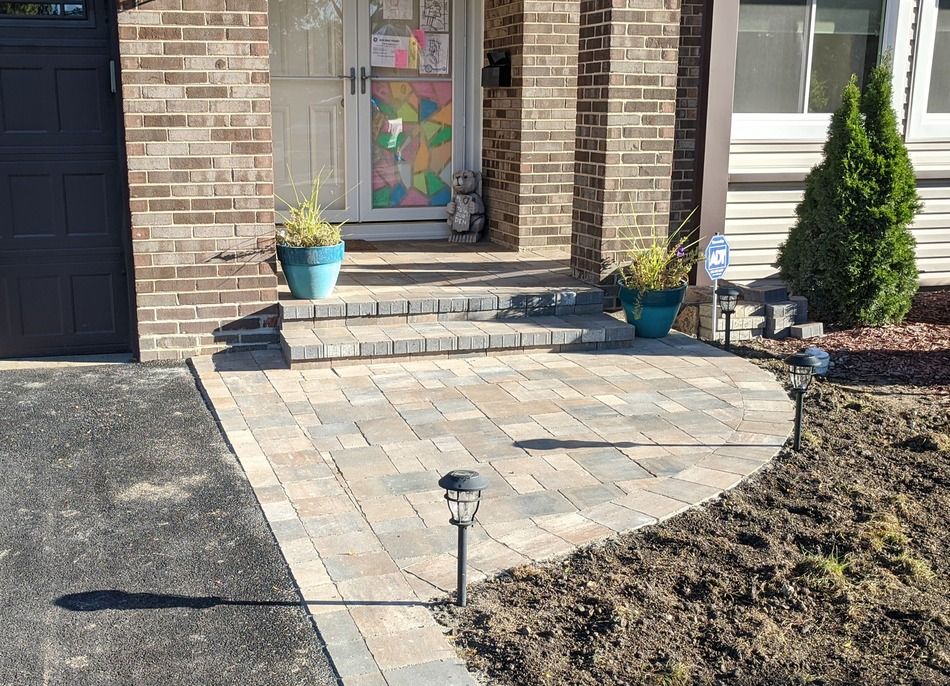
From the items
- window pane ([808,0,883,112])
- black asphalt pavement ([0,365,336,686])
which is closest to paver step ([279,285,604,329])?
black asphalt pavement ([0,365,336,686])

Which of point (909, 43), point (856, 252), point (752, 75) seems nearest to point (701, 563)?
point (856, 252)

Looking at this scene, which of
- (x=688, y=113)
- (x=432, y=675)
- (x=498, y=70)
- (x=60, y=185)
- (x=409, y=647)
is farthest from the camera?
(x=498, y=70)

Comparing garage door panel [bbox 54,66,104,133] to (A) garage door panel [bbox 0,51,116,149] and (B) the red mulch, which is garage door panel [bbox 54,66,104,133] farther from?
(B) the red mulch

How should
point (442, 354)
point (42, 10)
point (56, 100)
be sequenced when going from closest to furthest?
point (42, 10) < point (56, 100) < point (442, 354)

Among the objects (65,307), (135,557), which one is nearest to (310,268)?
(65,307)

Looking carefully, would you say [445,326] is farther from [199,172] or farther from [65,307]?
[65,307]

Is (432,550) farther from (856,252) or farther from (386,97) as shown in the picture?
(386,97)

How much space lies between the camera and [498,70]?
8.34 m

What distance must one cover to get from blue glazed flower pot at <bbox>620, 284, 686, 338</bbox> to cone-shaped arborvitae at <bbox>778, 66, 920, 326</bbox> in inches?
46.5

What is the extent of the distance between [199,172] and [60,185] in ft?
2.87

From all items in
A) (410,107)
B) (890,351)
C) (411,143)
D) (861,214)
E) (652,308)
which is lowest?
(890,351)

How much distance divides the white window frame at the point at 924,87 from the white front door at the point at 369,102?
3.92 metres

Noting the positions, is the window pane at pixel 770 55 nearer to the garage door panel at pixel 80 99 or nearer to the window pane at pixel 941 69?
the window pane at pixel 941 69

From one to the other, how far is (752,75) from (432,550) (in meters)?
5.92
